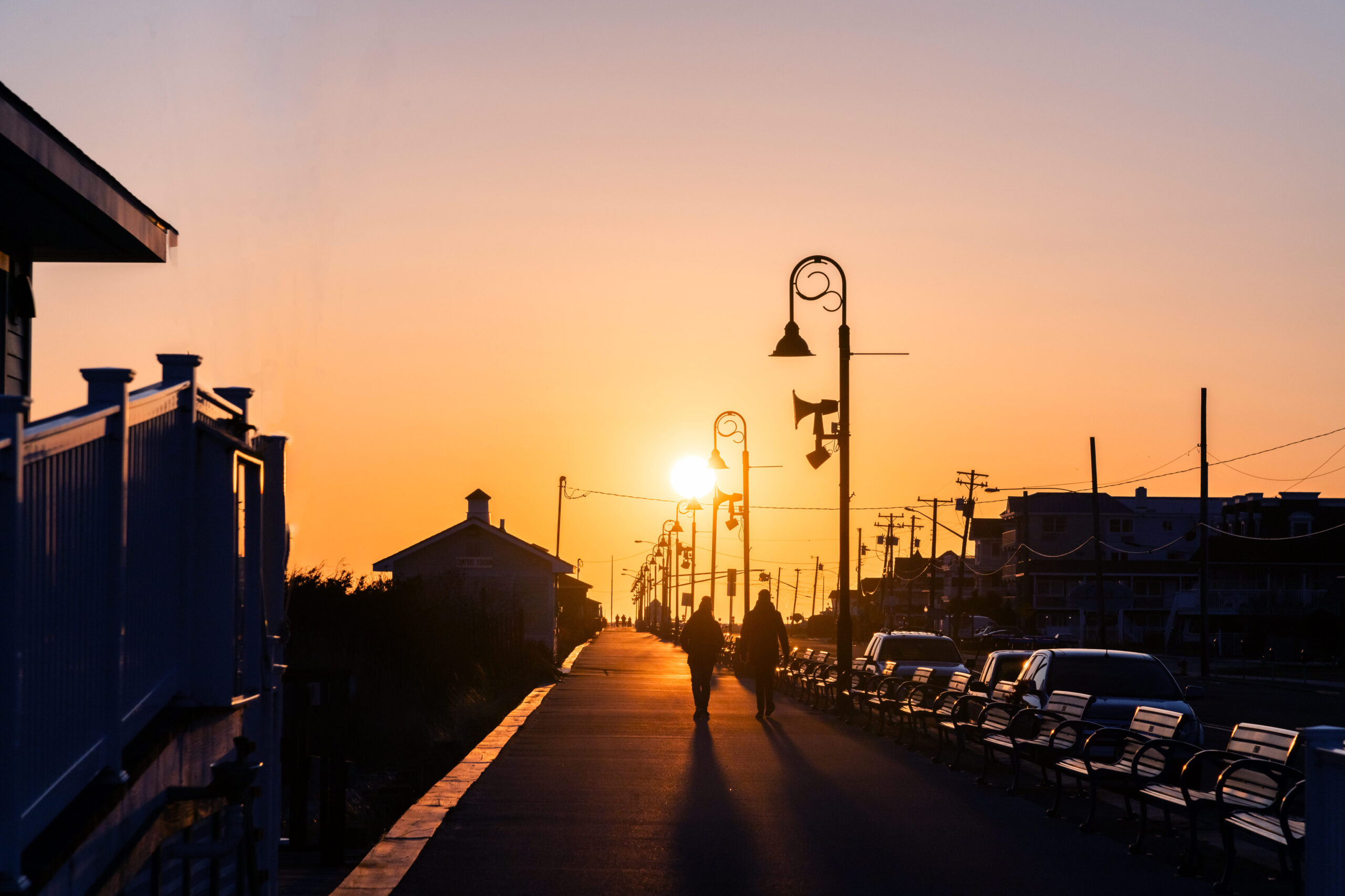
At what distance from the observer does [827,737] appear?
60.9 feet

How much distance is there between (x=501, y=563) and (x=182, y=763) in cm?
5382

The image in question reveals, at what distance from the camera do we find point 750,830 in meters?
10.6

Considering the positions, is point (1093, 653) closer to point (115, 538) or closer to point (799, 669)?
point (115, 538)

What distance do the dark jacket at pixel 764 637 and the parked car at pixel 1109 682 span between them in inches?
246

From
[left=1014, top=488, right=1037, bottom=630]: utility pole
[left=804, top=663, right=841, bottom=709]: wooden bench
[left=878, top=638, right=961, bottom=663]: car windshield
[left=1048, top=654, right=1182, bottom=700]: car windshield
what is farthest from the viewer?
[left=1014, top=488, right=1037, bottom=630]: utility pole

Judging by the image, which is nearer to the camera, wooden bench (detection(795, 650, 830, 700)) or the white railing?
the white railing

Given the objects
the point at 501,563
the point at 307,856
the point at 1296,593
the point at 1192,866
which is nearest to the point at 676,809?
the point at 307,856

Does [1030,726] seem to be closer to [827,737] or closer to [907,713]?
[907,713]

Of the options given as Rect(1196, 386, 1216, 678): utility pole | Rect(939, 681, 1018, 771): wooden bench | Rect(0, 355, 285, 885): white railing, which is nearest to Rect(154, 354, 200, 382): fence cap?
Rect(0, 355, 285, 885): white railing

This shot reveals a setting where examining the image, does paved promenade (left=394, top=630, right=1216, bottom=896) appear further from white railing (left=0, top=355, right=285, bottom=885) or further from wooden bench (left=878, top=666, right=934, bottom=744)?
white railing (left=0, top=355, right=285, bottom=885)

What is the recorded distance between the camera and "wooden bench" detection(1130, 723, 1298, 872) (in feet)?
29.2

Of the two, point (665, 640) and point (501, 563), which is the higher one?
point (501, 563)

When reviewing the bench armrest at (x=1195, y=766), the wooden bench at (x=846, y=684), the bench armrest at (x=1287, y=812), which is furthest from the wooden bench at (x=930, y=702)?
the bench armrest at (x=1287, y=812)

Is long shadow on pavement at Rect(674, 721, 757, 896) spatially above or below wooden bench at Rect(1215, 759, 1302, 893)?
below
